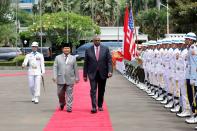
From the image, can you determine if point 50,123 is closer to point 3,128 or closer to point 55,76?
point 3,128

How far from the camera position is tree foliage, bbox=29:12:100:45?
67375 mm

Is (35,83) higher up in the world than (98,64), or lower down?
lower down

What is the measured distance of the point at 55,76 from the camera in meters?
15.6

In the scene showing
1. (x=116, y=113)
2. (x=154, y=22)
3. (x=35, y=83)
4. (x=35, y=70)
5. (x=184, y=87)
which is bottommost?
(x=116, y=113)

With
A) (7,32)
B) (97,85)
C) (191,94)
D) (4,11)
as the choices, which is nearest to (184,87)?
(191,94)

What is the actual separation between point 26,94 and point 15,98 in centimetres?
173

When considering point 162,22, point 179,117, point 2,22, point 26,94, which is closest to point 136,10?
point 162,22

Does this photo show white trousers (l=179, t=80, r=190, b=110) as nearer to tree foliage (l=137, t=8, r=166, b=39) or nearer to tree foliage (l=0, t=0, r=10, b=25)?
tree foliage (l=0, t=0, r=10, b=25)

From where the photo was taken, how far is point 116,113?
1498cm

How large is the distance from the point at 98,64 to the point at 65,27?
5304 cm

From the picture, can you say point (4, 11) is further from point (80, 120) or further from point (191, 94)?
point (191, 94)

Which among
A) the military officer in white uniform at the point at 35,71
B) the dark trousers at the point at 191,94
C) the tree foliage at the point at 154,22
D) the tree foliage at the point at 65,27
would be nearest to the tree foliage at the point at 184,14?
the military officer in white uniform at the point at 35,71

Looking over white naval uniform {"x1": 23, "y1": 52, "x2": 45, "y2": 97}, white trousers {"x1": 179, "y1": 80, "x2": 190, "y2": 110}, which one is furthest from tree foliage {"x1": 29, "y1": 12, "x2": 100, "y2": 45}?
white trousers {"x1": 179, "y1": 80, "x2": 190, "y2": 110}

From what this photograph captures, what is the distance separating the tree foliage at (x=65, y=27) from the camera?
67.4 m
